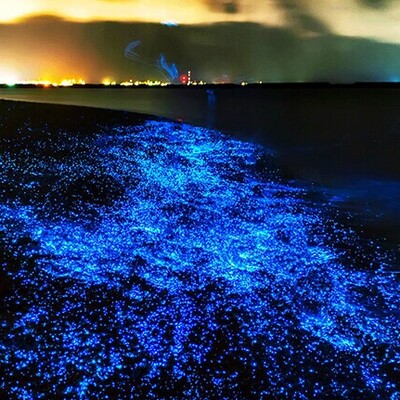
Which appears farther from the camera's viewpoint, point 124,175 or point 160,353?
point 124,175

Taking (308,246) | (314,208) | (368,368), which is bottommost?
(368,368)

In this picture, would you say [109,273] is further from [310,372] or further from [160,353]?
[310,372]

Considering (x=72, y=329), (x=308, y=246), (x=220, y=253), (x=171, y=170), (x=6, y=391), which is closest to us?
(x=6, y=391)

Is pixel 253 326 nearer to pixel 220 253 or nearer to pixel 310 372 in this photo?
pixel 310 372

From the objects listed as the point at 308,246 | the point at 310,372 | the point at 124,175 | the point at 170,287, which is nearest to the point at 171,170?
the point at 124,175

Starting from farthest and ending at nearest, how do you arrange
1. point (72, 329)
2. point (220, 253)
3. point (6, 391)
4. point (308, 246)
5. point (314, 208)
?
1. point (314, 208)
2. point (308, 246)
3. point (220, 253)
4. point (72, 329)
5. point (6, 391)

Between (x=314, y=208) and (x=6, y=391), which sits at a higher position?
(x=314, y=208)
